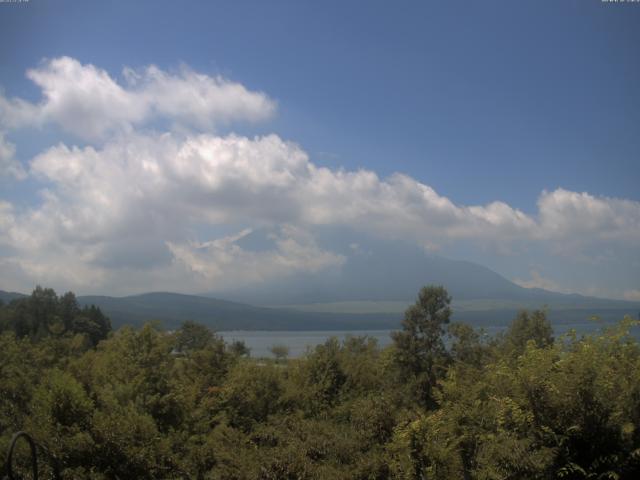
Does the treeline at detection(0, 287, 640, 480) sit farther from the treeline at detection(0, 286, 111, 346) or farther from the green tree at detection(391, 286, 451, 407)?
the treeline at detection(0, 286, 111, 346)

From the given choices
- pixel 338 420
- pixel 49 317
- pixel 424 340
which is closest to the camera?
pixel 338 420

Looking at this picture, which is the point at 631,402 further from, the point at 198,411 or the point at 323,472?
the point at 198,411

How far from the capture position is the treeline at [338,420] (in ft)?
32.2

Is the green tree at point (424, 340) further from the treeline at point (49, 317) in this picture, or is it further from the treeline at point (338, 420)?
the treeline at point (49, 317)

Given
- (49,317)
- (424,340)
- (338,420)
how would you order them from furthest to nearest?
(49,317) → (424,340) → (338,420)

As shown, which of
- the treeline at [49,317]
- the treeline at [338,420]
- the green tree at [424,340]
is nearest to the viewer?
the treeline at [338,420]

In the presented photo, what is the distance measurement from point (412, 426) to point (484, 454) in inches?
56.7

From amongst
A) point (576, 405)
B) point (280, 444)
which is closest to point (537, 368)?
point (576, 405)

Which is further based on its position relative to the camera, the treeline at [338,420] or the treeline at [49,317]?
the treeline at [49,317]

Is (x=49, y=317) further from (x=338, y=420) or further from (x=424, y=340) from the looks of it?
(x=338, y=420)

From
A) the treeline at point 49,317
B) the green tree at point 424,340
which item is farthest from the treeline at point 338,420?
the treeline at point 49,317

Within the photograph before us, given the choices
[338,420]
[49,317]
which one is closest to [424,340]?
[338,420]

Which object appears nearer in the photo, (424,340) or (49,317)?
(424,340)

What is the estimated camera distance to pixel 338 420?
73.5ft
